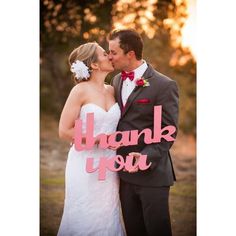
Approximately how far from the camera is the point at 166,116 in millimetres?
10352

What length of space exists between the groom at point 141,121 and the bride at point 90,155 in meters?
0.05

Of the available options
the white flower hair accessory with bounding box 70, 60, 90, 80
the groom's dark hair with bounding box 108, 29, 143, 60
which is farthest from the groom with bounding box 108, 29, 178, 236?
the white flower hair accessory with bounding box 70, 60, 90, 80

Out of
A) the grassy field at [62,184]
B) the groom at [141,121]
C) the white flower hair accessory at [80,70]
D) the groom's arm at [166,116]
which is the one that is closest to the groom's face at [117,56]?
the groom at [141,121]

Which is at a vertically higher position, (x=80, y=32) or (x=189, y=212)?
(x=80, y=32)

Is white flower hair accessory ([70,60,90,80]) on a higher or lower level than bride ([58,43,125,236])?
higher

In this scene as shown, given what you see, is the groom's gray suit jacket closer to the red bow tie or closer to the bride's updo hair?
the red bow tie

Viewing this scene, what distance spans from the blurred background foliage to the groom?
6 centimetres

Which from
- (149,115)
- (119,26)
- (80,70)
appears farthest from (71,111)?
(119,26)

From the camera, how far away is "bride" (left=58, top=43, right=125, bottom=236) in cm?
1034

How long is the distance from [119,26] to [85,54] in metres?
0.25
